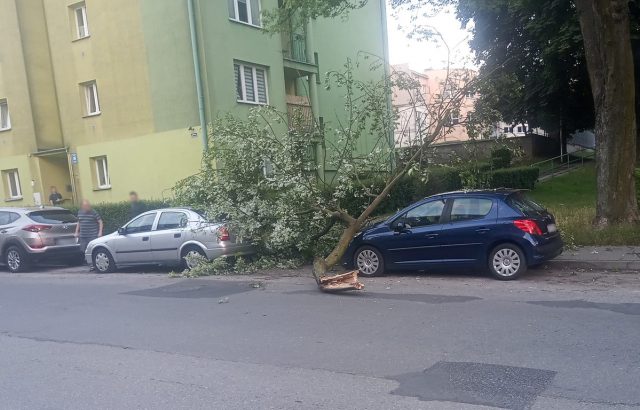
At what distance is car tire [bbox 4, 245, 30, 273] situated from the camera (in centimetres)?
1452

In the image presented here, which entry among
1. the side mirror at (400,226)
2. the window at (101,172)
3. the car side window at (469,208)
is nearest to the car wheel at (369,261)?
the side mirror at (400,226)

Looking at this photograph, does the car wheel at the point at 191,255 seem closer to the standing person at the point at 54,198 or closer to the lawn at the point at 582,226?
the lawn at the point at 582,226

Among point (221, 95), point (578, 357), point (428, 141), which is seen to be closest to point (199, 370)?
point (578, 357)

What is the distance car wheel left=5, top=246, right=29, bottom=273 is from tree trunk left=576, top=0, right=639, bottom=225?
13.9 meters

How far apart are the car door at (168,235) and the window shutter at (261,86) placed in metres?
8.27

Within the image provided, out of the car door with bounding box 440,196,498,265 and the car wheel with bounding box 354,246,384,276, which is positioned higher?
the car door with bounding box 440,196,498,265

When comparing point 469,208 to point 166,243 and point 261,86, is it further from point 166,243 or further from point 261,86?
point 261,86

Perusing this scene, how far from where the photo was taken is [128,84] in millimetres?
19094

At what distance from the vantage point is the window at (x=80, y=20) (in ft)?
66.5

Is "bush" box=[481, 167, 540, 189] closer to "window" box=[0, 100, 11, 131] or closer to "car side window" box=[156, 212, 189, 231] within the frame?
"car side window" box=[156, 212, 189, 231]

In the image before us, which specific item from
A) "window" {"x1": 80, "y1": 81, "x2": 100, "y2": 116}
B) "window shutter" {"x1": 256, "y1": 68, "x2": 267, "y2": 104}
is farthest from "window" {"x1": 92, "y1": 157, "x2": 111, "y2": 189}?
"window shutter" {"x1": 256, "y1": 68, "x2": 267, "y2": 104}

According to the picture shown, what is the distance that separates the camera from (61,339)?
706 centimetres

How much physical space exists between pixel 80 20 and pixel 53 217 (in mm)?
9189

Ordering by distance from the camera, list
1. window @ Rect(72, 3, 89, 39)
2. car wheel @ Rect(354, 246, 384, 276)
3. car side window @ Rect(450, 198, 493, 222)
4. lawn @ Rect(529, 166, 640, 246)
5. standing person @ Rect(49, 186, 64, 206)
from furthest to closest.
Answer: window @ Rect(72, 3, 89, 39) → standing person @ Rect(49, 186, 64, 206) → lawn @ Rect(529, 166, 640, 246) → car wheel @ Rect(354, 246, 384, 276) → car side window @ Rect(450, 198, 493, 222)
